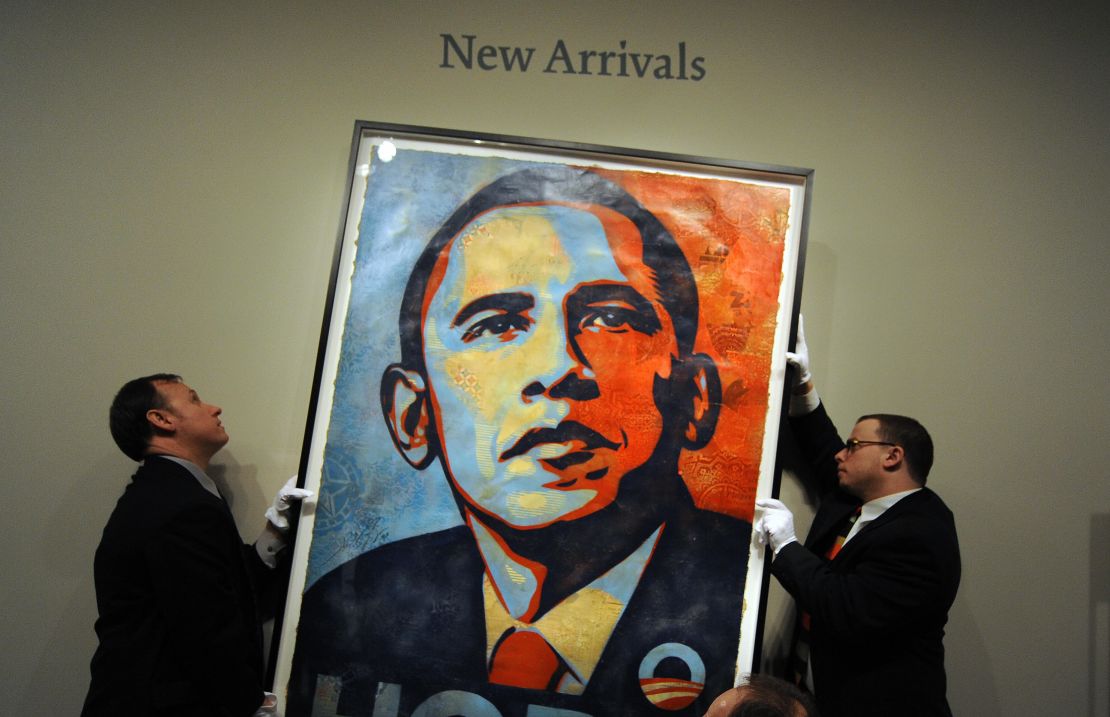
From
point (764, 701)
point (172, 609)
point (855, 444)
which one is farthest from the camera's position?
point (855, 444)

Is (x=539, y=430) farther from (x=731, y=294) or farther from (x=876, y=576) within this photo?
(x=876, y=576)

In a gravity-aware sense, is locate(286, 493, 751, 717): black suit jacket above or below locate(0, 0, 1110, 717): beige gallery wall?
below

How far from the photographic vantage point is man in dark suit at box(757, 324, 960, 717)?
192 cm

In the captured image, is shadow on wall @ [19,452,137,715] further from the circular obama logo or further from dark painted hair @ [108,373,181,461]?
the circular obama logo

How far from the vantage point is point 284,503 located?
2137 mm

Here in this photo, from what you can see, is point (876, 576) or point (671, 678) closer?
point (876, 576)

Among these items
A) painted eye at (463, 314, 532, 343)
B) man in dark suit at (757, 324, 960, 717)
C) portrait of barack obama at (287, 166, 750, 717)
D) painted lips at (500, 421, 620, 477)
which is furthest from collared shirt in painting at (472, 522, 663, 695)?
painted eye at (463, 314, 532, 343)

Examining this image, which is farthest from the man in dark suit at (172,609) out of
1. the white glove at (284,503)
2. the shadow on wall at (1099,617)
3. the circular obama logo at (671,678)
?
the shadow on wall at (1099,617)

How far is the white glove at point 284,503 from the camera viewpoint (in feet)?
6.95

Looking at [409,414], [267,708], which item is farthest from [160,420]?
[267,708]

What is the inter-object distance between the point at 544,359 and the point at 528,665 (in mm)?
768

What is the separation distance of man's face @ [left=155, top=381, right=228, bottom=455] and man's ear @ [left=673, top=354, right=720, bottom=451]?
3.89 feet

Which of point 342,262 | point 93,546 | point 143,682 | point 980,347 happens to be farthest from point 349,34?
point 980,347

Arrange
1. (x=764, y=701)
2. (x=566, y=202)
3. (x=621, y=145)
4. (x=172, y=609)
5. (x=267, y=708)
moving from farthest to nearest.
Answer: (x=621, y=145), (x=566, y=202), (x=267, y=708), (x=172, y=609), (x=764, y=701)
